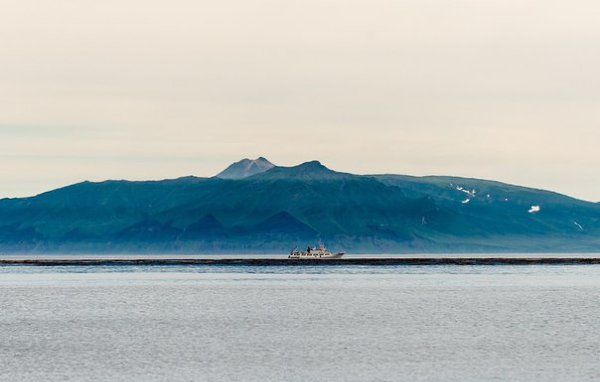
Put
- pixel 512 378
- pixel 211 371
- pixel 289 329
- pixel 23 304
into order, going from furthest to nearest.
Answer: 1. pixel 23 304
2. pixel 289 329
3. pixel 211 371
4. pixel 512 378

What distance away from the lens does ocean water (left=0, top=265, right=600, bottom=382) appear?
68.0 metres

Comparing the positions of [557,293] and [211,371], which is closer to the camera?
[211,371]

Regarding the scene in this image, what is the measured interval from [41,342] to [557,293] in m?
89.3

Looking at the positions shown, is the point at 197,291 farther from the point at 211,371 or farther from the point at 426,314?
the point at 211,371

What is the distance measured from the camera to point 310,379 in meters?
64.5

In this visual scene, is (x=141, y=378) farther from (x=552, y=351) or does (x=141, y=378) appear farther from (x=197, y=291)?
(x=197, y=291)

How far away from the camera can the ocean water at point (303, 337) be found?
6800 cm

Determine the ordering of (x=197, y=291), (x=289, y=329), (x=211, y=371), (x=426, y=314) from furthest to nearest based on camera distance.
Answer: (x=197, y=291)
(x=426, y=314)
(x=289, y=329)
(x=211, y=371)

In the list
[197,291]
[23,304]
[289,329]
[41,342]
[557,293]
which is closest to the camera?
[41,342]

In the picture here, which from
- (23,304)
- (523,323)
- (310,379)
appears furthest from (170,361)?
(23,304)

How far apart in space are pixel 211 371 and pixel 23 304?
74725 millimetres

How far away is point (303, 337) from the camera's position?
88.8 m

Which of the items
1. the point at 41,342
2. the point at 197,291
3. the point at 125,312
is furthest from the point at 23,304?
the point at 41,342

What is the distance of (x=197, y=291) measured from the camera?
167250mm
